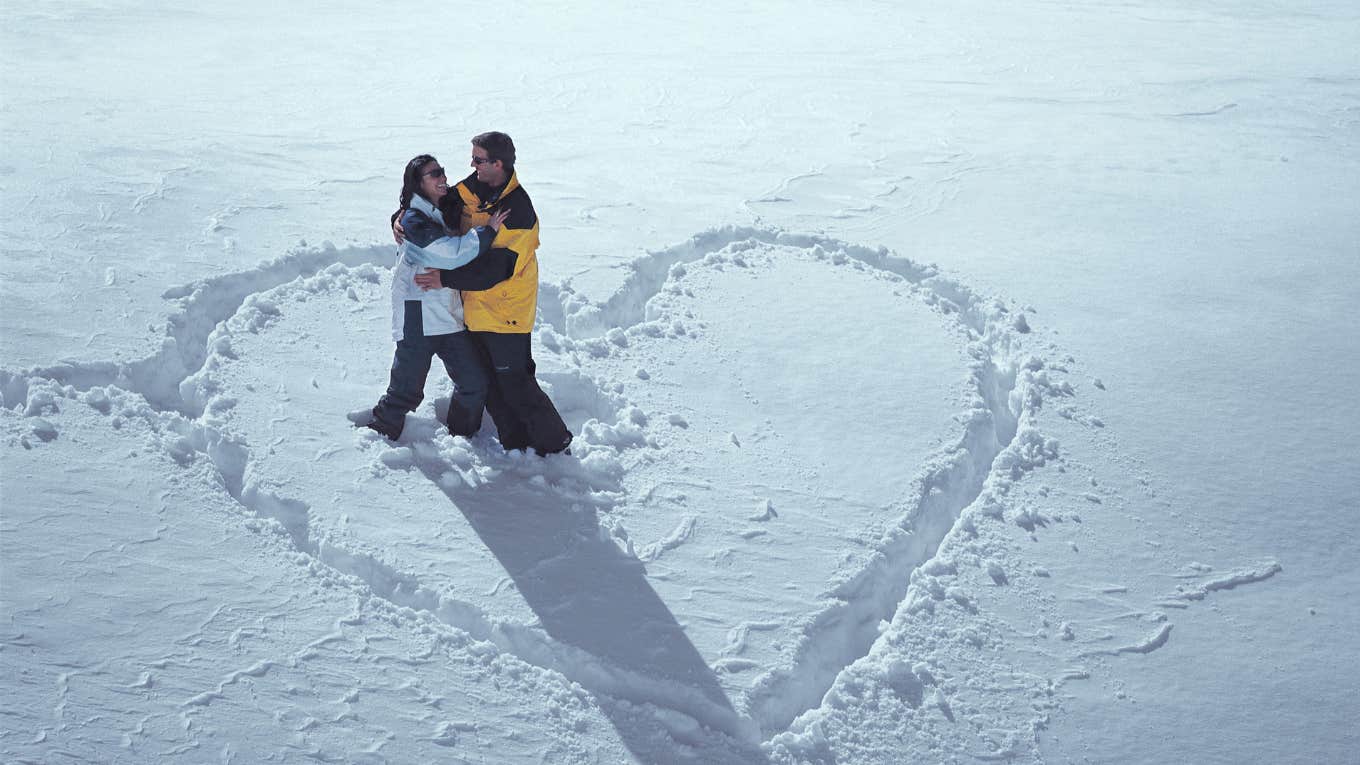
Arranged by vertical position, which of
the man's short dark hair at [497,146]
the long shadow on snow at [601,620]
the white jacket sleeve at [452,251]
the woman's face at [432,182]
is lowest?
the long shadow on snow at [601,620]

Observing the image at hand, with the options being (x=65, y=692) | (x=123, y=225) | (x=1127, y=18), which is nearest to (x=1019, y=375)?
(x=65, y=692)

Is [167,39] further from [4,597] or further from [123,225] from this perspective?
[4,597]

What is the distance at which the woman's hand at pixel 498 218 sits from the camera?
466cm

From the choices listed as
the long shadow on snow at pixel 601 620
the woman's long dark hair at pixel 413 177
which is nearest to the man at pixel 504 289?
the woman's long dark hair at pixel 413 177

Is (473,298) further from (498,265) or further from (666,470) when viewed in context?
(666,470)

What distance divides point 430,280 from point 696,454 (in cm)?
158

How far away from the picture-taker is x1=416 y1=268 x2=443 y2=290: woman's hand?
4758mm

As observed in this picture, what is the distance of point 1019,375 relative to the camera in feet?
20.5

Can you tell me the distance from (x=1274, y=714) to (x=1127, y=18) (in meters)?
14.7

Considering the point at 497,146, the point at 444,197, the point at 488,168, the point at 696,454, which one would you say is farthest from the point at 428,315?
the point at 696,454

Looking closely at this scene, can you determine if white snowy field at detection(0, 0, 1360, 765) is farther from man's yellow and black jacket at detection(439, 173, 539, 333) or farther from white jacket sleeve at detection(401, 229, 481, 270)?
white jacket sleeve at detection(401, 229, 481, 270)

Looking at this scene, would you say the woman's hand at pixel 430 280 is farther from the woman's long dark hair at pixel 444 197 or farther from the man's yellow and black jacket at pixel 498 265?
the woman's long dark hair at pixel 444 197

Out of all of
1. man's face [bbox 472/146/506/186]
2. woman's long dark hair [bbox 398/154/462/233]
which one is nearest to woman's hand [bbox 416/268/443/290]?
woman's long dark hair [bbox 398/154/462/233]

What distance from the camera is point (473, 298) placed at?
16.1 feet
